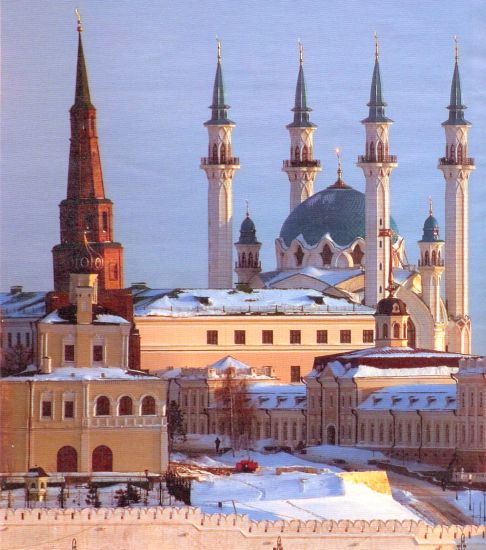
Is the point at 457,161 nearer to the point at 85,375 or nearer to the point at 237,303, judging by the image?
the point at 237,303

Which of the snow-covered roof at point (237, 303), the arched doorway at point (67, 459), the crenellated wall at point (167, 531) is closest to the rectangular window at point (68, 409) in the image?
the arched doorway at point (67, 459)

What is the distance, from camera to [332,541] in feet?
340

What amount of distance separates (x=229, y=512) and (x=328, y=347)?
6537 cm

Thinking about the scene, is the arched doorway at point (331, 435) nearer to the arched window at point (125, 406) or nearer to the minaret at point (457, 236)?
the minaret at point (457, 236)

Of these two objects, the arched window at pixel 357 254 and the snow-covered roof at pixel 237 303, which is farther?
the arched window at pixel 357 254

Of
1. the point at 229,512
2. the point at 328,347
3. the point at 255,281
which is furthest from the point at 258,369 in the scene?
the point at 229,512

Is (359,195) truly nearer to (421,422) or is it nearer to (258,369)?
(258,369)

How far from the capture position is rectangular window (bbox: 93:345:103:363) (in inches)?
4924

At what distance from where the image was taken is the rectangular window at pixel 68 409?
122 meters

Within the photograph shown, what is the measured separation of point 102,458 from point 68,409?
2414 millimetres

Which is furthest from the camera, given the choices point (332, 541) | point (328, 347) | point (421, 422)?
point (328, 347)

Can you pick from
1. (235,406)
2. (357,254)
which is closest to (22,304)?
(235,406)

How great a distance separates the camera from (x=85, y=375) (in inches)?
4843

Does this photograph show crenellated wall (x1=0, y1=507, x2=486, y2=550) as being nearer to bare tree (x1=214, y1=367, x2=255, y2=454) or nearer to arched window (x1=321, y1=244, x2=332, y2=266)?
bare tree (x1=214, y1=367, x2=255, y2=454)
